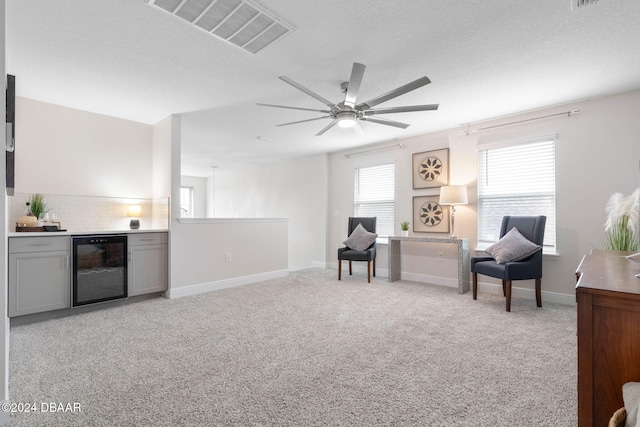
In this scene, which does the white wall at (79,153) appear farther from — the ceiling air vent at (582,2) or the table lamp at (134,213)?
the ceiling air vent at (582,2)

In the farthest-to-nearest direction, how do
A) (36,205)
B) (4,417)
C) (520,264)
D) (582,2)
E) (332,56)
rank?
(36,205), (520,264), (332,56), (582,2), (4,417)

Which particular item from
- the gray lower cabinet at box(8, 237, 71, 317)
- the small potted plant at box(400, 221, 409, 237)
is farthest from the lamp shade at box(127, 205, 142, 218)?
the small potted plant at box(400, 221, 409, 237)

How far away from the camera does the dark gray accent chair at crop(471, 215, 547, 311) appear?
3391 mm

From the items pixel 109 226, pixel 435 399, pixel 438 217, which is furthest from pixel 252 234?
pixel 435 399

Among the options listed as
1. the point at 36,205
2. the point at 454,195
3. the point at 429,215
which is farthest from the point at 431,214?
the point at 36,205

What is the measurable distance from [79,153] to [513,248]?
18.9ft

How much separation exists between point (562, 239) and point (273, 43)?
4125 mm

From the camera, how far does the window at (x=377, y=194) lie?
5633mm

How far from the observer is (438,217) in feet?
16.1

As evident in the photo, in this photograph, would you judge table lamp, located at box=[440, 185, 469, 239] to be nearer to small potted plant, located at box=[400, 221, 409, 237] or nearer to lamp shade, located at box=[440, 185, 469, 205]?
lamp shade, located at box=[440, 185, 469, 205]

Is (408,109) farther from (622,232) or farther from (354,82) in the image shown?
(622,232)

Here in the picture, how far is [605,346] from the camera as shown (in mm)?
1121

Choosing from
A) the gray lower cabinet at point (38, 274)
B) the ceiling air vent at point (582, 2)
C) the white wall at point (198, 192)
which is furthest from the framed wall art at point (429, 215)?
the white wall at point (198, 192)

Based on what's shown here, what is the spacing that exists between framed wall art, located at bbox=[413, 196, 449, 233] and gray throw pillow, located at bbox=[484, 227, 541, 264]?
1107mm
